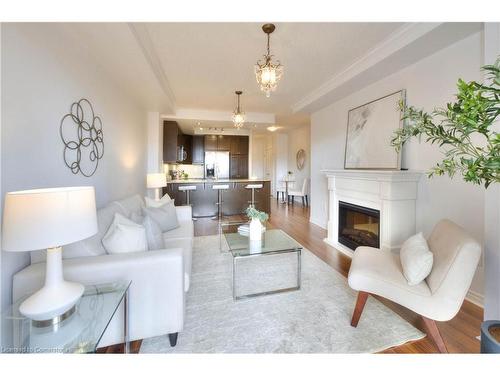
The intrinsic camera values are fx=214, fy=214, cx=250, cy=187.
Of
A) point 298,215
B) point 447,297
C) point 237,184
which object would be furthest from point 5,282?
point 298,215

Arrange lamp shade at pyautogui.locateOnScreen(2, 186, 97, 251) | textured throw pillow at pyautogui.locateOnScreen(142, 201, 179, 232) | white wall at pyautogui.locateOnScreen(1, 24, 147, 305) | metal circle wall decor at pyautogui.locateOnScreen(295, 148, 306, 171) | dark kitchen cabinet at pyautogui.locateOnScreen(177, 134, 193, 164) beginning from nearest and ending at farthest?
lamp shade at pyautogui.locateOnScreen(2, 186, 97, 251)
white wall at pyautogui.locateOnScreen(1, 24, 147, 305)
textured throw pillow at pyautogui.locateOnScreen(142, 201, 179, 232)
dark kitchen cabinet at pyautogui.locateOnScreen(177, 134, 193, 164)
metal circle wall decor at pyautogui.locateOnScreen(295, 148, 306, 171)

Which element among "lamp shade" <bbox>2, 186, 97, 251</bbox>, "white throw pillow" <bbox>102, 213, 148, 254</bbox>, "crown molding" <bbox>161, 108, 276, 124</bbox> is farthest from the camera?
"crown molding" <bbox>161, 108, 276, 124</bbox>

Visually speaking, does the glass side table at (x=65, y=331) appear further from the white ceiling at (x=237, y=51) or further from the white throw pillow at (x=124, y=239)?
the white ceiling at (x=237, y=51)

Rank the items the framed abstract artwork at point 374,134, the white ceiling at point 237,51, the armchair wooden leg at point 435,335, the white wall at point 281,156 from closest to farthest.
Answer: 1. the armchair wooden leg at point 435,335
2. the white ceiling at point 237,51
3. the framed abstract artwork at point 374,134
4. the white wall at point 281,156

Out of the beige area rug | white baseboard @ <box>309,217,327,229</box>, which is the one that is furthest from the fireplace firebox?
white baseboard @ <box>309,217,327,229</box>

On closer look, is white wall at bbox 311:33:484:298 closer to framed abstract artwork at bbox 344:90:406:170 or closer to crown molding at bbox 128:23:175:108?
framed abstract artwork at bbox 344:90:406:170

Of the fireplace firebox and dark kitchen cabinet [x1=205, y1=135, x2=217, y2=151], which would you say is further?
dark kitchen cabinet [x1=205, y1=135, x2=217, y2=151]

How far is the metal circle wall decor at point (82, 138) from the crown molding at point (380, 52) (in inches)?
130

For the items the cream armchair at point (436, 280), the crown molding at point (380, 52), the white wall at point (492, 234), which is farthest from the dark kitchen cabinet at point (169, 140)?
the white wall at point (492, 234)

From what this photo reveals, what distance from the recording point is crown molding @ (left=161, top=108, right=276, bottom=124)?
5.21m

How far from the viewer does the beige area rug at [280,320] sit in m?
1.50

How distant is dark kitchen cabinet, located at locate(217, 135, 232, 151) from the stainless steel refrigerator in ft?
0.45

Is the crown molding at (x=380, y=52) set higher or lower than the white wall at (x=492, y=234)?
higher

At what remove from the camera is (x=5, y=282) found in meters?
1.23
